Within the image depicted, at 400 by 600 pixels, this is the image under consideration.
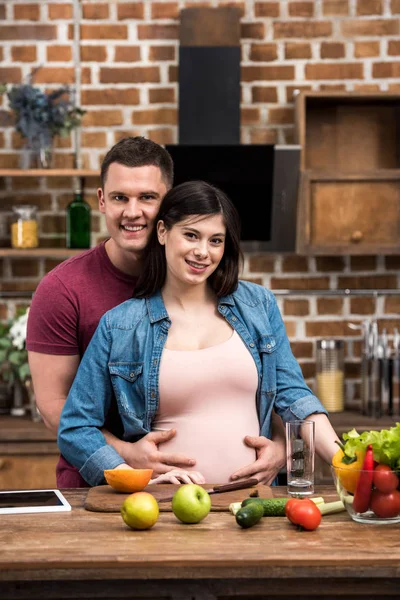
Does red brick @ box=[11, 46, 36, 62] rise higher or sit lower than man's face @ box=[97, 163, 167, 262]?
higher

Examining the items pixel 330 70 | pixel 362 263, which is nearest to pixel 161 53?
pixel 330 70

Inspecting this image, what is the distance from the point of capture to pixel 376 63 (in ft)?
13.1

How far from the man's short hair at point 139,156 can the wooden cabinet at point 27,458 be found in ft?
4.52

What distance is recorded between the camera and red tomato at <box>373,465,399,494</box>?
1.79m

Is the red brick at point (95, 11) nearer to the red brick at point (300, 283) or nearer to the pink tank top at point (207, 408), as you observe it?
the red brick at point (300, 283)

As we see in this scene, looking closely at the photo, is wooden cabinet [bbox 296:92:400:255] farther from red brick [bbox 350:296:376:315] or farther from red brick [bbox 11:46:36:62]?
red brick [bbox 11:46:36:62]

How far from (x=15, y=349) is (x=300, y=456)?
2.05 metres

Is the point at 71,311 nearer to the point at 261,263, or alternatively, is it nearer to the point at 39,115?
the point at 39,115

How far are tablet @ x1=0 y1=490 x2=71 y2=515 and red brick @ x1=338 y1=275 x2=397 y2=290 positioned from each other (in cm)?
224

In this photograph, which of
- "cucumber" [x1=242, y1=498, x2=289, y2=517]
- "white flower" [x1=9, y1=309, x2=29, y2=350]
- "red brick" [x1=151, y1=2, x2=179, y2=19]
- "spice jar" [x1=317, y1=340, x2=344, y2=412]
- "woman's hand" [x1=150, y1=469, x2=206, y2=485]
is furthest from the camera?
"red brick" [x1=151, y1=2, x2=179, y2=19]

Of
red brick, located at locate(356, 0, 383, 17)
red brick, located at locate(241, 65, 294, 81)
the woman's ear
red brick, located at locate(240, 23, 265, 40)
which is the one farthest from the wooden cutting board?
red brick, located at locate(356, 0, 383, 17)

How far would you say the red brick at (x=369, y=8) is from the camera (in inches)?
157

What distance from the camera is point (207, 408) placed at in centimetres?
227

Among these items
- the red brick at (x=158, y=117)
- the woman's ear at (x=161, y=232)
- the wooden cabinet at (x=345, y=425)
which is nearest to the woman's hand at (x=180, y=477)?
the woman's ear at (x=161, y=232)
